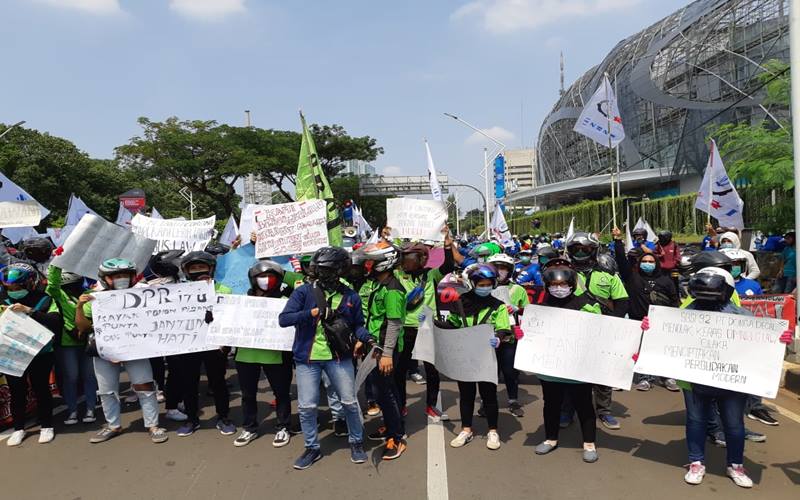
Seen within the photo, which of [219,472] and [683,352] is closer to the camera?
[683,352]

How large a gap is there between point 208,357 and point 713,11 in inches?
2140

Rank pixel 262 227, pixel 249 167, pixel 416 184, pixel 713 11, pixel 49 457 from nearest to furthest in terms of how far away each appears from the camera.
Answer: pixel 49 457 < pixel 262 227 < pixel 249 167 < pixel 713 11 < pixel 416 184

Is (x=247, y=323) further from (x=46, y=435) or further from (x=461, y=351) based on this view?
(x=46, y=435)

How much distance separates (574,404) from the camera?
14.0 feet

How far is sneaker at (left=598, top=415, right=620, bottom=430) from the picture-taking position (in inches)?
191

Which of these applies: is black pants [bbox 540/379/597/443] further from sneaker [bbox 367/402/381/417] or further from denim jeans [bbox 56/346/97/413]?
denim jeans [bbox 56/346/97/413]

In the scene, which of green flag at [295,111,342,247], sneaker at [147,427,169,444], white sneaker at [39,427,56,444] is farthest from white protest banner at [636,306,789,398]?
white sneaker at [39,427,56,444]

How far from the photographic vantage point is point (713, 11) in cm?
4491

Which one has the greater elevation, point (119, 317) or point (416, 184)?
point (416, 184)

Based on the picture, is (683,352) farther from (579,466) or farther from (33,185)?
(33,185)

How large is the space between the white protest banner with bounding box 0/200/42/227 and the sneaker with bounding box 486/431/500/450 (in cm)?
817

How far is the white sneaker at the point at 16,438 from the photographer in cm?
480

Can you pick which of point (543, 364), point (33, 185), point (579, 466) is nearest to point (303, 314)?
point (543, 364)

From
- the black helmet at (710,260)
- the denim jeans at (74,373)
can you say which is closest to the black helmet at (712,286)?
the black helmet at (710,260)
